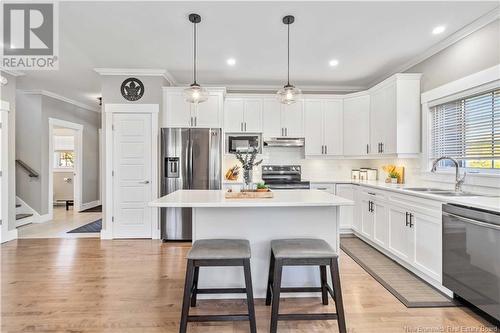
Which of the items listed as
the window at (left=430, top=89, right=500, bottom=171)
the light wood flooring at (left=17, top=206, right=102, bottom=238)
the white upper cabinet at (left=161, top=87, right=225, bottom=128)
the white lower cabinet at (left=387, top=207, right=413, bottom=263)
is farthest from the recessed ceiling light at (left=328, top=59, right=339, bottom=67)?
the light wood flooring at (left=17, top=206, right=102, bottom=238)

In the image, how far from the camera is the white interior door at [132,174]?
4.45 meters

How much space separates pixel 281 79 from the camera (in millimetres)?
4820

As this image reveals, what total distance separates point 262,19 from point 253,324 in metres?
2.84

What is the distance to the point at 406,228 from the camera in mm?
3072

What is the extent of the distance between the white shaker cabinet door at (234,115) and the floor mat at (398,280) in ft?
8.79

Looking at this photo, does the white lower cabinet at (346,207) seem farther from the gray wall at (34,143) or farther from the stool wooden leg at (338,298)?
the gray wall at (34,143)

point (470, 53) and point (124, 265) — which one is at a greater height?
point (470, 53)

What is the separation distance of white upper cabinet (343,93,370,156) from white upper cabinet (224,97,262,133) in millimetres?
1581

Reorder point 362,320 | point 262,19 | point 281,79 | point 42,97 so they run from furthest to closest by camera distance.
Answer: point 42,97
point 281,79
point 262,19
point 362,320

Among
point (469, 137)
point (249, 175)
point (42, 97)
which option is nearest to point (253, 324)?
point (249, 175)

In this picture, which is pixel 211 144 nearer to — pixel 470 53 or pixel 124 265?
pixel 124 265

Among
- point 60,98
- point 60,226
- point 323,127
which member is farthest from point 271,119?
point 60,98

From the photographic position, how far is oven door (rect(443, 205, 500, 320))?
79.6 inches

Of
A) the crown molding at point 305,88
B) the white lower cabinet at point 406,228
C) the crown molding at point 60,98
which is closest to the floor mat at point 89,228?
the crown molding at point 60,98
